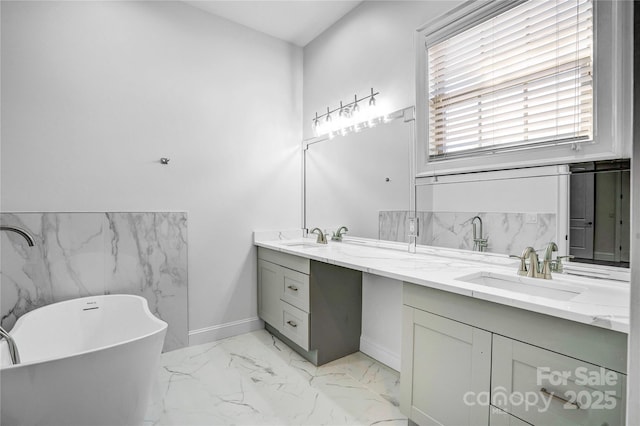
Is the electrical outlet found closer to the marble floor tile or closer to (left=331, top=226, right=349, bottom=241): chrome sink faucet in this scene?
(left=331, top=226, right=349, bottom=241): chrome sink faucet

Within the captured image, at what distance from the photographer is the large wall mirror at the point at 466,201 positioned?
1346 mm

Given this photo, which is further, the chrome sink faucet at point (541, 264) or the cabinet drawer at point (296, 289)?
the cabinet drawer at point (296, 289)

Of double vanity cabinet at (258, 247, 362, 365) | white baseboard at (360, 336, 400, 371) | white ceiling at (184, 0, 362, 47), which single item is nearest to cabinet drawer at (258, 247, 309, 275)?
double vanity cabinet at (258, 247, 362, 365)

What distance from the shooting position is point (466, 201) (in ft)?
6.03

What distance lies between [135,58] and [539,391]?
3023 millimetres

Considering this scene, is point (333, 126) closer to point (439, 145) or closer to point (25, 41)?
point (439, 145)

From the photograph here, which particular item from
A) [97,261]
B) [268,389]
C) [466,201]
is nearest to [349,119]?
[466,201]

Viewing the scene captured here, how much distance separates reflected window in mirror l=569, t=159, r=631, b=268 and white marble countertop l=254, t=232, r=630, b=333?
11cm

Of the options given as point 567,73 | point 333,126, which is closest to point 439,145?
point 567,73

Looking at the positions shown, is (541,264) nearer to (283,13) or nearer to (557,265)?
(557,265)

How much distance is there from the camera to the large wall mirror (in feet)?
4.42

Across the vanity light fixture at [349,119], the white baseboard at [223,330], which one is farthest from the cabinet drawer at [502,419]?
the white baseboard at [223,330]

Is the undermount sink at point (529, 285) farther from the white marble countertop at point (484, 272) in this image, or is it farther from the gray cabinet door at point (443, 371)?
the gray cabinet door at point (443, 371)

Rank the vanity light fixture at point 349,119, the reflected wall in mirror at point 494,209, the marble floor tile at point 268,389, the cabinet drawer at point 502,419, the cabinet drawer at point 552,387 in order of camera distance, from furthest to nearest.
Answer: the vanity light fixture at point 349,119 < the marble floor tile at point 268,389 < the reflected wall in mirror at point 494,209 < the cabinet drawer at point 502,419 < the cabinet drawer at point 552,387
